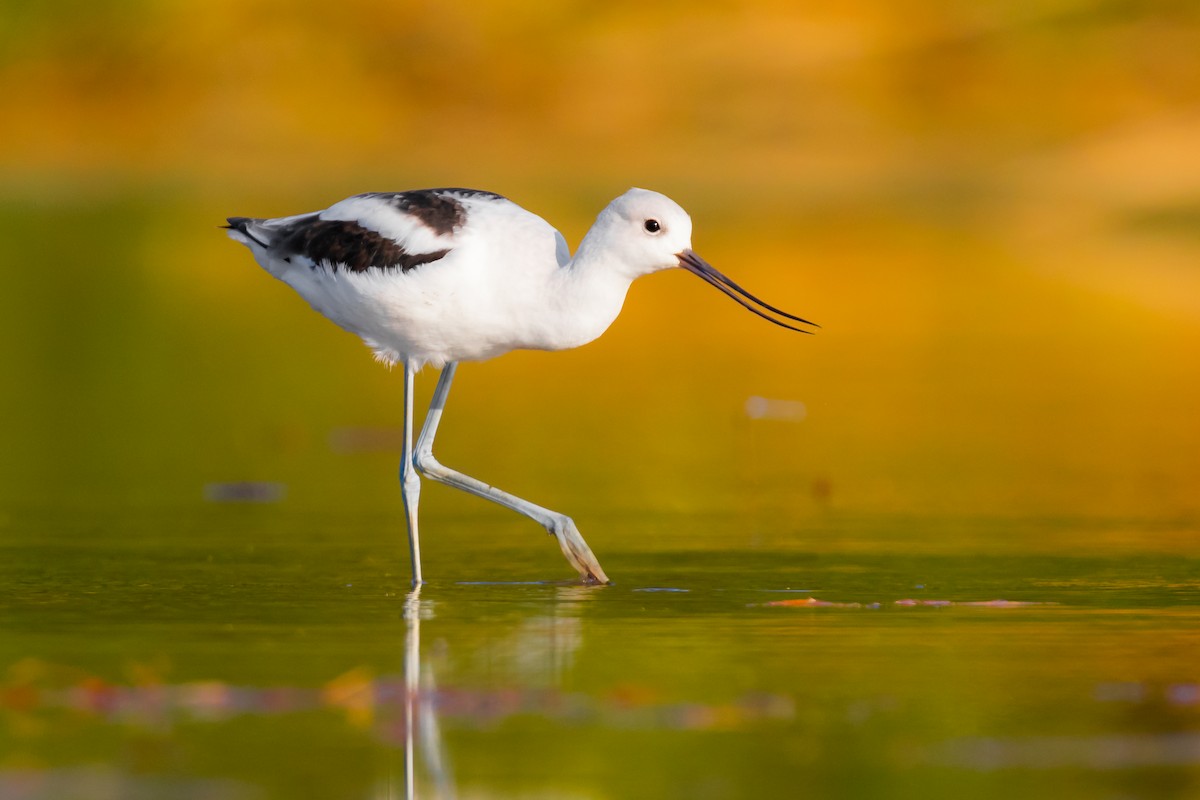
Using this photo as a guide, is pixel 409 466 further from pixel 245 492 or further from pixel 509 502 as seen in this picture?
pixel 245 492

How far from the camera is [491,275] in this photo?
8570mm

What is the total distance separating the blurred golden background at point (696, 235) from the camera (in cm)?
1159

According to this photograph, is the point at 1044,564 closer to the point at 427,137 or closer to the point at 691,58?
the point at 427,137

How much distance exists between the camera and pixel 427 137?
149 feet

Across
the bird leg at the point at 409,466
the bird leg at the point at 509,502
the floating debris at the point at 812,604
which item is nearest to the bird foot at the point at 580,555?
the bird leg at the point at 509,502

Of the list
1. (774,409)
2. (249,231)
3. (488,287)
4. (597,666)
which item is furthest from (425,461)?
(774,409)

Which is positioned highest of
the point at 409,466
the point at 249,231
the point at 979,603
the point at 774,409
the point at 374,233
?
the point at 249,231

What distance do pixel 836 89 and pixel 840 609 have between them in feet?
133

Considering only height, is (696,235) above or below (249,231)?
above

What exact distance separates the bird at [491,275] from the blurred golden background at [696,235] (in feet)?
5.10

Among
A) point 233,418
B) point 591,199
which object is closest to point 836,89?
point 591,199

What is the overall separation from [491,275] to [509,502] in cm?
87

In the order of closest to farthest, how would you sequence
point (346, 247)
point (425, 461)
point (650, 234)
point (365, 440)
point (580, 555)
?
point (580, 555) < point (650, 234) < point (346, 247) < point (425, 461) < point (365, 440)

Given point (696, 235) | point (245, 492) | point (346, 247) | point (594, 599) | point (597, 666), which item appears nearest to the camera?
point (597, 666)
